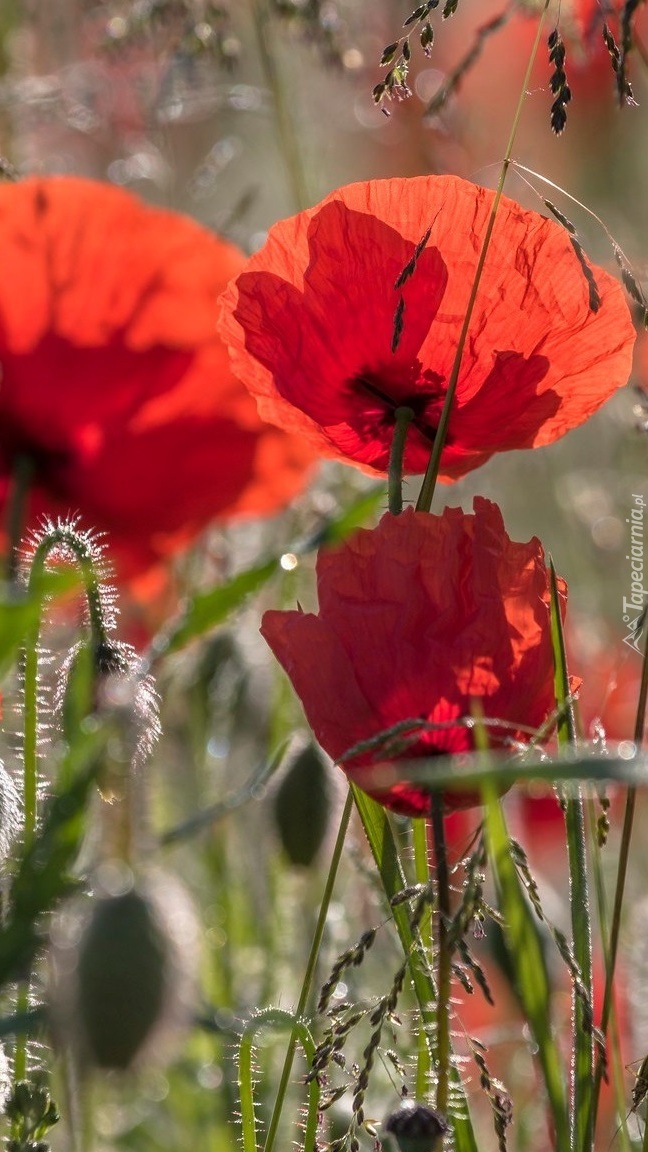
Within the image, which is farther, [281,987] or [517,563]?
[281,987]

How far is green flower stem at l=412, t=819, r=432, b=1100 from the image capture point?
77 centimetres

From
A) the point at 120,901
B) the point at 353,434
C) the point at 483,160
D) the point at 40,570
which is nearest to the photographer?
the point at 120,901

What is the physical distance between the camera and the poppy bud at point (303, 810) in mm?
1016

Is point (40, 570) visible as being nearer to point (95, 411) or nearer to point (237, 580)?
point (237, 580)

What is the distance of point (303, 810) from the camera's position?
1015mm

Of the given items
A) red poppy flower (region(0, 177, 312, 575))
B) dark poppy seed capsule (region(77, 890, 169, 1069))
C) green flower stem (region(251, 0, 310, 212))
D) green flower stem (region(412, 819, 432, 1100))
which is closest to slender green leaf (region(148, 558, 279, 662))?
dark poppy seed capsule (region(77, 890, 169, 1069))

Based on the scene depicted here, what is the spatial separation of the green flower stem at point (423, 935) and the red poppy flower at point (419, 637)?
7 cm

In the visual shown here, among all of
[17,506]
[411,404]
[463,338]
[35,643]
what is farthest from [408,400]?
[17,506]

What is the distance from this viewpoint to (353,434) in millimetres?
912

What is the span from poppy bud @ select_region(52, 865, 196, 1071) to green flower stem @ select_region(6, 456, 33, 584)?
39 centimetres

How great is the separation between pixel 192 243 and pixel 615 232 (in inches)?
46.5

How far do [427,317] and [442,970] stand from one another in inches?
14.8

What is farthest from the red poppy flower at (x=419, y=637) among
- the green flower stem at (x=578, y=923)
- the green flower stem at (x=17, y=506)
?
the green flower stem at (x=17, y=506)

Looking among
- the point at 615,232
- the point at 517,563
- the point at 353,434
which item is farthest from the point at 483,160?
the point at 517,563
